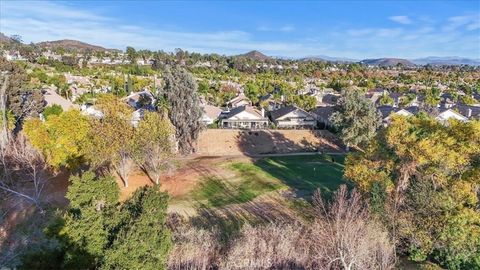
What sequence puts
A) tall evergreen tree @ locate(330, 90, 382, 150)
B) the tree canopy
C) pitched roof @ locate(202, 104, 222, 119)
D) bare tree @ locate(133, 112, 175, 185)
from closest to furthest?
the tree canopy → bare tree @ locate(133, 112, 175, 185) → tall evergreen tree @ locate(330, 90, 382, 150) → pitched roof @ locate(202, 104, 222, 119)

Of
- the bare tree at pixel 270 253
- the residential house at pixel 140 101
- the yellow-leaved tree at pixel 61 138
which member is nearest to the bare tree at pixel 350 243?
the bare tree at pixel 270 253

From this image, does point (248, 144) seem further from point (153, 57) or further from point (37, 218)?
point (153, 57)

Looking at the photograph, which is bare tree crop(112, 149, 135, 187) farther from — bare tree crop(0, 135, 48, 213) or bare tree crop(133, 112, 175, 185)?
bare tree crop(0, 135, 48, 213)

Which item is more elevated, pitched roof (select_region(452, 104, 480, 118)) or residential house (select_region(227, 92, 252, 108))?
pitched roof (select_region(452, 104, 480, 118))

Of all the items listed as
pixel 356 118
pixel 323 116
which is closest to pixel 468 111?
pixel 323 116

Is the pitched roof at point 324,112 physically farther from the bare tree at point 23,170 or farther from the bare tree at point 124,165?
the bare tree at point 23,170

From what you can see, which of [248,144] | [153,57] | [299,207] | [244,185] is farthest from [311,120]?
[153,57]

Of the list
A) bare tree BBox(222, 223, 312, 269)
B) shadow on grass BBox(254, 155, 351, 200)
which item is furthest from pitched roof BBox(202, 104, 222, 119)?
bare tree BBox(222, 223, 312, 269)
